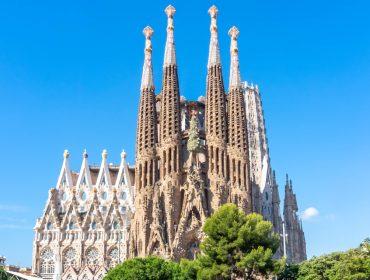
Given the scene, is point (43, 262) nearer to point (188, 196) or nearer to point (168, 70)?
point (188, 196)

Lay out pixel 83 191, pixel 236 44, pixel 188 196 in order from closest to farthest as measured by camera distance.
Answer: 1. pixel 188 196
2. pixel 236 44
3. pixel 83 191

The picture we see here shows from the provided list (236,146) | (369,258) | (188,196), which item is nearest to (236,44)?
(236,146)

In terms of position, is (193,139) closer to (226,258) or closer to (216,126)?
(216,126)

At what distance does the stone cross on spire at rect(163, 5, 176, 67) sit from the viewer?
49.7 m

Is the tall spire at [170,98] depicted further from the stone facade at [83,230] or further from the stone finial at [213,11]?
the stone facade at [83,230]

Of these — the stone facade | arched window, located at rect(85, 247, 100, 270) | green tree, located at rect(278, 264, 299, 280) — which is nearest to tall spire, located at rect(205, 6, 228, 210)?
green tree, located at rect(278, 264, 299, 280)

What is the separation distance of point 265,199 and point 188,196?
19299 mm

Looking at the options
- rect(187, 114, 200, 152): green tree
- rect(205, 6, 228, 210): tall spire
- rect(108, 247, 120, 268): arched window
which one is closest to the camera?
rect(205, 6, 228, 210): tall spire

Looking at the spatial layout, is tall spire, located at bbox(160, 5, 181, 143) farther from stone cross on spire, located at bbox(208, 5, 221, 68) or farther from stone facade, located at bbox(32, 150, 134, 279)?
stone facade, located at bbox(32, 150, 134, 279)

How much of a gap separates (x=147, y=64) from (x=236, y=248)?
2365 centimetres

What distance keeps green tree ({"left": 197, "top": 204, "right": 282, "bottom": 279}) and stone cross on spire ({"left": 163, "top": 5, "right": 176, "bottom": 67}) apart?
20.1 metres

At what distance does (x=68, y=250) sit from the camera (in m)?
54.8

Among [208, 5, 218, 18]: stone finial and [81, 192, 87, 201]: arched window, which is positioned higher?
[208, 5, 218, 18]: stone finial

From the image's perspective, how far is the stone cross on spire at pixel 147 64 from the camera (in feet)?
162
